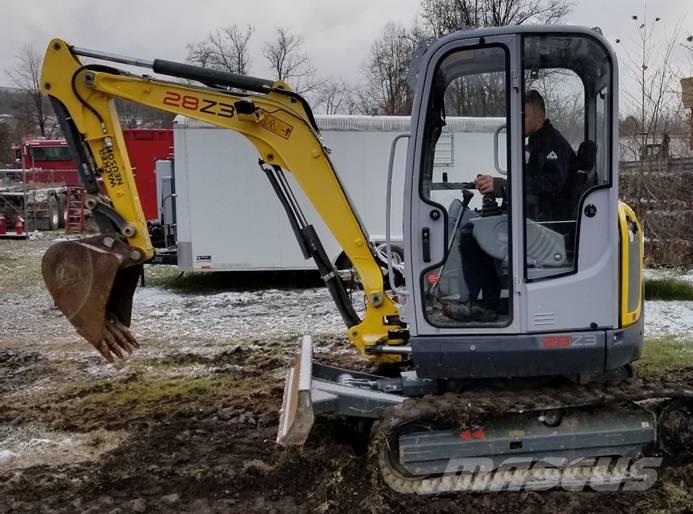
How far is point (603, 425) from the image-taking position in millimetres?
4156

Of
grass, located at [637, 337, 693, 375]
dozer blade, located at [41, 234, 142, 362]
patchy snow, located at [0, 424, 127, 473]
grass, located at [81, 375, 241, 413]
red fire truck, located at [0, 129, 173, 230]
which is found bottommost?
patchy snow, located at [0, 424, 127, 473]

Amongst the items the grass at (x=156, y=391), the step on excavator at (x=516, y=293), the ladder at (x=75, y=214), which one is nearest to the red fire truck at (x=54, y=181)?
the ladder at (x=75, y=214)

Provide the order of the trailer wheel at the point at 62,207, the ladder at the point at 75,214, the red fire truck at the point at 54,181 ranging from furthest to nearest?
the trailer wheel at the point at 62,207
the ladder at the point at 75,214
the red fire truck at the point at 54,181

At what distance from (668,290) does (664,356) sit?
3980 mm

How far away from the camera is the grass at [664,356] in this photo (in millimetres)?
6801

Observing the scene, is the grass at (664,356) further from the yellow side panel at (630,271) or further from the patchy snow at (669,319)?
the yellow side panel at (630,271)

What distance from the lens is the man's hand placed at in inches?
160

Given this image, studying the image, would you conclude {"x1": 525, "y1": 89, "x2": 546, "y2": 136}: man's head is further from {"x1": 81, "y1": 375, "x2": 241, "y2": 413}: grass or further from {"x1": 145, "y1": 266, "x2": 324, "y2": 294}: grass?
{"x1": 145, "y1": 266, "x2": 324, "y2": 294}: grass

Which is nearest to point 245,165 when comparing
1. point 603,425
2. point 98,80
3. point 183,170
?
point 183,170

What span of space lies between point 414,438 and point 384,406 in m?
0.32

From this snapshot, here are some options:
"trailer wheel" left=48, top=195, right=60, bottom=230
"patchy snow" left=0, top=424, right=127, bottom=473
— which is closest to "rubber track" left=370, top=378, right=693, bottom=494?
"patchy snow" left=0, top=424, right=127, bottom=473

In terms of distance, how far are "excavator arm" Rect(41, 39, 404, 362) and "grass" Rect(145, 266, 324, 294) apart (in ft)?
24.0

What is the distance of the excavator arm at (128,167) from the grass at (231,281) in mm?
7315
